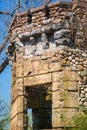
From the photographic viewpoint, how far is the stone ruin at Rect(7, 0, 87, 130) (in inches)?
445

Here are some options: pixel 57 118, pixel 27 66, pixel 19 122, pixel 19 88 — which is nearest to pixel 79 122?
pixel 57 118

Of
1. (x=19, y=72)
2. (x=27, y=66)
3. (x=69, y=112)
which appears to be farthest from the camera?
(x=19, y=72)

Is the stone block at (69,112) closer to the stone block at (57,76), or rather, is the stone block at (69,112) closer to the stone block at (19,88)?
the stone block at (57,76)

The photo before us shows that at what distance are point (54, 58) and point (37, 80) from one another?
72cm

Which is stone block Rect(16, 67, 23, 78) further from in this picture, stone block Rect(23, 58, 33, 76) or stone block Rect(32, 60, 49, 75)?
stone block Rect(32, 60, 49, 75)

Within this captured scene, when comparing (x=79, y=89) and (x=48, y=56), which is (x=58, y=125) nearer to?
(x=79, y=89)

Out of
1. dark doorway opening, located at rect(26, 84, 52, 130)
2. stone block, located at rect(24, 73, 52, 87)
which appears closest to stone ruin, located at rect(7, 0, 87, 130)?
stone block, located at rect(24, 73, 52, 87)

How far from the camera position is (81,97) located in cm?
1131

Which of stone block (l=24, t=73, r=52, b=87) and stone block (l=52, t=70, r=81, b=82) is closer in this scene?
stone block (l=52, t=70, r=81, b=82)

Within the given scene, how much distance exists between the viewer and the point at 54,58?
11602 millimetres

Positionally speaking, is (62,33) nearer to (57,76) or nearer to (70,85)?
(57,76)

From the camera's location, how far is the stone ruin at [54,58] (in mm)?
11297

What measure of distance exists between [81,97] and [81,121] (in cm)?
85

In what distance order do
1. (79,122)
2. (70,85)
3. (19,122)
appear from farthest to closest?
1. (19,122)
2. (70,85)
3. (79,122)
